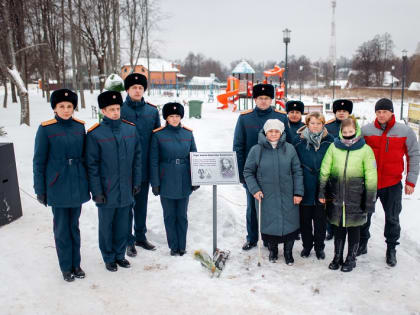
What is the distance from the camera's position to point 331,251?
4848mm

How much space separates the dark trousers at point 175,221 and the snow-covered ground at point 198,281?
0.55 feet

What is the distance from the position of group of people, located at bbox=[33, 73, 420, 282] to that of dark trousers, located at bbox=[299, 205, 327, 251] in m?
0.01

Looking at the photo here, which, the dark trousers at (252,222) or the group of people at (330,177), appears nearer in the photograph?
the group of people at (330,177)

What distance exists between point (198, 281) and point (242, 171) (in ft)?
4.77

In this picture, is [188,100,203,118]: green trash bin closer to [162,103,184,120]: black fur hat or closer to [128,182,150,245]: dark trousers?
[128,182,150,245]: dark trousers

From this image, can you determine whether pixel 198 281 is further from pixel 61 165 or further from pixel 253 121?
pixel 253 121

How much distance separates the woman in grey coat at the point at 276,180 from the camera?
421 cm

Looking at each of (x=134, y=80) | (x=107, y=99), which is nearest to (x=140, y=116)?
(x=134, y=80)

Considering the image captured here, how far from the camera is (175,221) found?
462 cm

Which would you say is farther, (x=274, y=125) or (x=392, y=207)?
(x=392, y=207)

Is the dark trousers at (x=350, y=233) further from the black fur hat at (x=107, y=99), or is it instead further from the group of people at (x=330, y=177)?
the black fur hat at (x=107, y=99)

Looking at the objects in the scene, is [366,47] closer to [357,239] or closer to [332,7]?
[332,7]

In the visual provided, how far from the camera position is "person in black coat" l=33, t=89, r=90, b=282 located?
146 inches

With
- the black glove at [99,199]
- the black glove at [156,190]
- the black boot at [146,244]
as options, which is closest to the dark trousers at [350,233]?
the black glove at [156,190]
